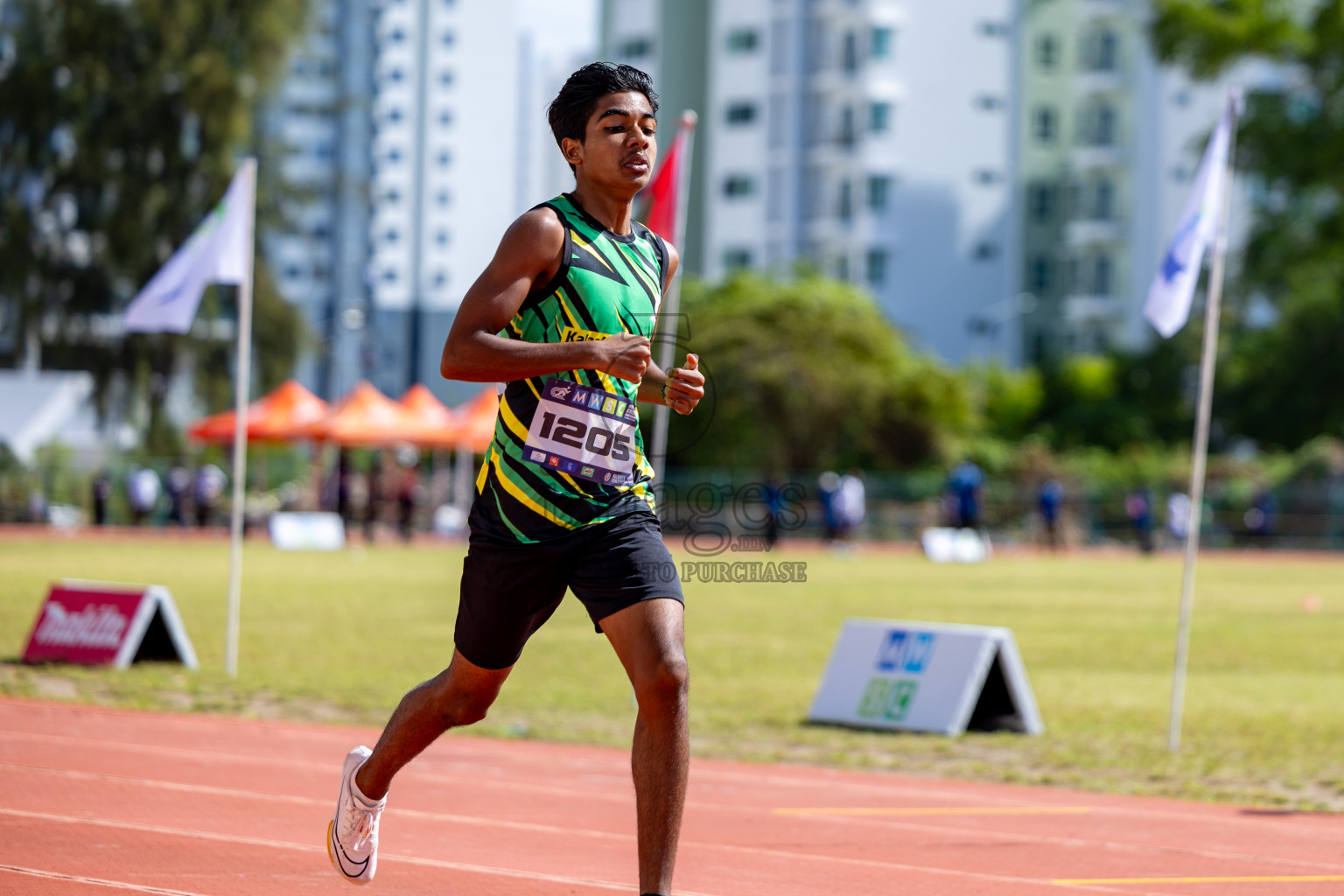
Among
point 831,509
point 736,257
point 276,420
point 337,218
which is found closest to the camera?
point 276,420

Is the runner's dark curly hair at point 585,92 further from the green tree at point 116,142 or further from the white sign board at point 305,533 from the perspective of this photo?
the green tree at point 116,142

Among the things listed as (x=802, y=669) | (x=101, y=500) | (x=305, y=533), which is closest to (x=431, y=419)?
(x=305, y=533)

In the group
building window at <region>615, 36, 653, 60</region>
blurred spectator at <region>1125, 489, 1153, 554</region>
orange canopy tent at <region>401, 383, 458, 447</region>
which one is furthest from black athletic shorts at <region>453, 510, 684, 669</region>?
building window at <region>615, 36, 653, 60</region>

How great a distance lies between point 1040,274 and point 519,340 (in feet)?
Answer: 255

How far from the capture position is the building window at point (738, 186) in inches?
3120

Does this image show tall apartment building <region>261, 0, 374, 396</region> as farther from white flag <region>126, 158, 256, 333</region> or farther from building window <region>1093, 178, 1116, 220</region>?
white flag <region>126, 158, 256, 333</region>

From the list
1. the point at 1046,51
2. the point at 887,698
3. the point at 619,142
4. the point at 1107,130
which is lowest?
the point at 887,698

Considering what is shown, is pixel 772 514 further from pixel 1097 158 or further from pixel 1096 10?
pixel 1096 10

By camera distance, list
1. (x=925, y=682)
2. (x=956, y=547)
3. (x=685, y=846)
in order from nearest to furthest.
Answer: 1. (x=685, y=846)
2. (x=925, y=682)
3. (x=956, y=547)

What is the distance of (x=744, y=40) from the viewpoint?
80000 mm

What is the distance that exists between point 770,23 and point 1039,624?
204 feet

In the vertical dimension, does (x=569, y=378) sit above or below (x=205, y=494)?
above

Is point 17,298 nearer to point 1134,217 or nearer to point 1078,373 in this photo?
point 1078,373

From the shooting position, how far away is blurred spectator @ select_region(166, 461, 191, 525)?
42.6 meters
